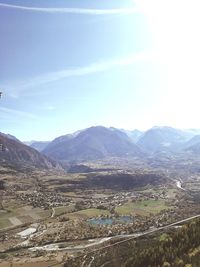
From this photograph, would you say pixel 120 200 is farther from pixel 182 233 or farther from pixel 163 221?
pixel 182 233

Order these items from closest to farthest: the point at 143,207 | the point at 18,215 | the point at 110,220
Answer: the point at 110,220 < the point at 18,215 < the point at 143,207

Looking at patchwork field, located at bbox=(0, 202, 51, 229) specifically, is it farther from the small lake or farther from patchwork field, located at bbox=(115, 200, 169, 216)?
patchwork field, located at bbox=(115, 200, 169, 216)

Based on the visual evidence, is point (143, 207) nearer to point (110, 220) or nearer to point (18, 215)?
point (110, 220)

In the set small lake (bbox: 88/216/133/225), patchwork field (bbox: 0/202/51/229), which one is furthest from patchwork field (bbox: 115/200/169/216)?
patchwork field (bbox: 0/202/51/229)

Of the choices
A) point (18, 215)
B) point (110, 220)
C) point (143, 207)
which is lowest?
point (18, 215)

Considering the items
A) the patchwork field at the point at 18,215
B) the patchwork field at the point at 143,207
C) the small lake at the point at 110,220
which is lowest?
the patchwork field at the point at 18,215

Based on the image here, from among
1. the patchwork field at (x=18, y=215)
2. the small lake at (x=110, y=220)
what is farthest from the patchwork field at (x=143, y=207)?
the patchwork field at (x=18, y=215)

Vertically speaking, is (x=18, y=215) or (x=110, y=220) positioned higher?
(x=110, y=220)

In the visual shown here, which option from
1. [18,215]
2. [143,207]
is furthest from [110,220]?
[18,215]

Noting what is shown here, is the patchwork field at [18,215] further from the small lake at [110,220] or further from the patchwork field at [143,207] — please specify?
the patchwork field at [143,207]

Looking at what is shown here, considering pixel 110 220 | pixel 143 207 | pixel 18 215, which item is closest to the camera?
pixel 110 220

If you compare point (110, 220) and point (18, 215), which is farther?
point (18, 215)
